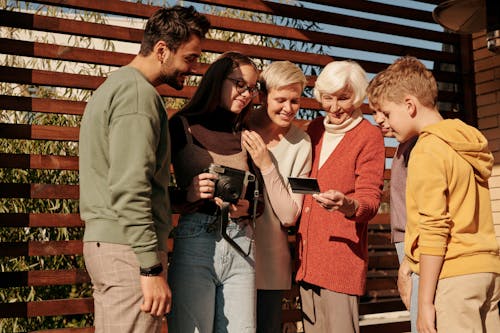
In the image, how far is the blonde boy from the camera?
2.20 m

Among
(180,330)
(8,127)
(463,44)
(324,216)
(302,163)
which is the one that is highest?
(463,44)

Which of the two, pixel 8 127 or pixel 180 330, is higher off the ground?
pixel 8 127

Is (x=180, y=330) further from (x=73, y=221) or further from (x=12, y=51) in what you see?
(x=12, y=51)

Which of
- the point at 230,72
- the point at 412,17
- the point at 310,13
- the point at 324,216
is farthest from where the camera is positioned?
the point at 412,17

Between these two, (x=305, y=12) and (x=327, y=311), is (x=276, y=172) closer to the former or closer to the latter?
(x=327, y=311)

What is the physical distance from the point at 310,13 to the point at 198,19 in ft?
7.57

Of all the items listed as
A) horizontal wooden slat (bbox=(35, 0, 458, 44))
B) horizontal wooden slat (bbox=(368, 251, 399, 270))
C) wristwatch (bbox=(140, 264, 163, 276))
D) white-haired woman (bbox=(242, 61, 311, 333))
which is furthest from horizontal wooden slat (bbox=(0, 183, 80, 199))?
horizontal wooden slat (bbox=(368, 251, 399, 270))

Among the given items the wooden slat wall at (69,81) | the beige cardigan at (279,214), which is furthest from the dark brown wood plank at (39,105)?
the beige cardigan at (279,214)

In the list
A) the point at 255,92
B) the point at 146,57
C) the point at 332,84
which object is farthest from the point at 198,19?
the point at 332,84

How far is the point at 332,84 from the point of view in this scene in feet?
9.71

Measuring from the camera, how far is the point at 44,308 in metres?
3.55

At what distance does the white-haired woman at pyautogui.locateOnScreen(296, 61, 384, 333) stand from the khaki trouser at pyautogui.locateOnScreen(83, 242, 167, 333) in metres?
0.94

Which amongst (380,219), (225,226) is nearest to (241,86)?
(225,226)

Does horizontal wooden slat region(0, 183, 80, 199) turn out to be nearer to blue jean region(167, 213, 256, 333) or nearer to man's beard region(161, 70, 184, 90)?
blue jean region(167, 213, 256, 333)
